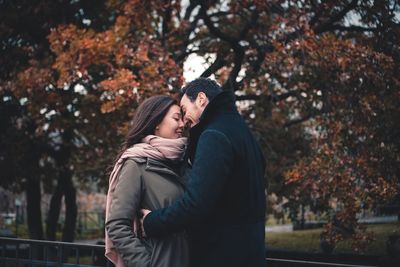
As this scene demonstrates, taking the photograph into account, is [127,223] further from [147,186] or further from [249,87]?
[249,87]

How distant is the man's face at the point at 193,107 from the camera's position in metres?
2.74

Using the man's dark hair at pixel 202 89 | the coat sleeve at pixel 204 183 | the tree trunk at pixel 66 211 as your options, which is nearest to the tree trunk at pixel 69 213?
the tree trunk at pixel 66 211

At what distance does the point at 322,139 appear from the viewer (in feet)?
30.7

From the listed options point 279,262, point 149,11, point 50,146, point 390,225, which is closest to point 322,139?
point 390,225

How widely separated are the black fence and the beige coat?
90cm

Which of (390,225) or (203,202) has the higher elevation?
(203,202)

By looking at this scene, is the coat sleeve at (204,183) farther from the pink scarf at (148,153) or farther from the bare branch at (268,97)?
the bare branch at (268,97)

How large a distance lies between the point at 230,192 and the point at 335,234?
6.91m

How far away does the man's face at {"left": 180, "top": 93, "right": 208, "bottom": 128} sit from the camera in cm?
274

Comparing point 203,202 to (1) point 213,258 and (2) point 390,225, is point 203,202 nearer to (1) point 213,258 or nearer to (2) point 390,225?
(1) point 213,258

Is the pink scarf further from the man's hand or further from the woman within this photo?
the man's hand

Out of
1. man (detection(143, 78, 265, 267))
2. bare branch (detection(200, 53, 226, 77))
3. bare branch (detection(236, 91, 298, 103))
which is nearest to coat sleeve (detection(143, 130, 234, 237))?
man (detection(143, 78, 265, 267))

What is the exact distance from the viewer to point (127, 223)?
271cm

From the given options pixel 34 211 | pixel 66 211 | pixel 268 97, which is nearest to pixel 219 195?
pixel 268 97
